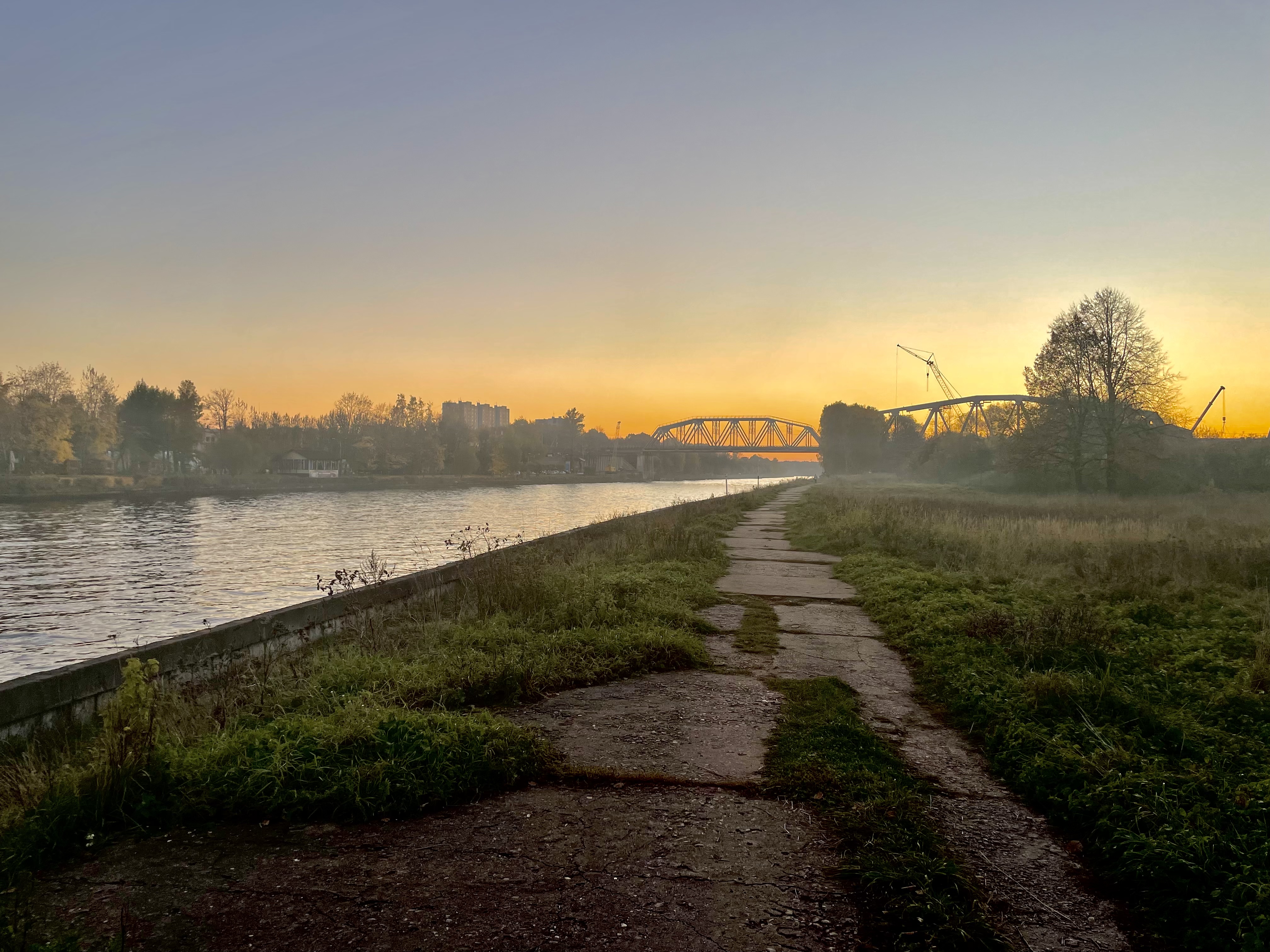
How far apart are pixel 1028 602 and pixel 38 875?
10.3 m

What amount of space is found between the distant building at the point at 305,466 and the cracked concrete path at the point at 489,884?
11083 cm

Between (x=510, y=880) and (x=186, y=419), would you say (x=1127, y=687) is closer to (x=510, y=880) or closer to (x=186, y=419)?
(x=510, y=880)

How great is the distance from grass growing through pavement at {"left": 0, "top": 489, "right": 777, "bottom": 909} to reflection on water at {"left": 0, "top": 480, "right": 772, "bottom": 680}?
160 inches

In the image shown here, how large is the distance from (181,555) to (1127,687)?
29.8 meters

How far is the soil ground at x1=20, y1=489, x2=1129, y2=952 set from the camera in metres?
3.18

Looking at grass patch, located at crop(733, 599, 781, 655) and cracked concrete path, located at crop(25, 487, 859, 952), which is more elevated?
cracked concrete path, located at crop(25, 487, 859, 952)

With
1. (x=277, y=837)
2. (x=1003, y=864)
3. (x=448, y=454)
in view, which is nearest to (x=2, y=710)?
(x=277, y=837)

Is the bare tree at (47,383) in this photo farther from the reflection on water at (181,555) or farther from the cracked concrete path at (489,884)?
the cracked concrete path at (489,884)

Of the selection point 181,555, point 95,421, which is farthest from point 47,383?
point 181,555

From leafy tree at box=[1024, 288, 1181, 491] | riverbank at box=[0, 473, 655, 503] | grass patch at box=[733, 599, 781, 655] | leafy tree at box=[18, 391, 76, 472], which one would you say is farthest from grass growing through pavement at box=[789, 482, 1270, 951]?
leafy tree at box=[18, 391, 76, 472]

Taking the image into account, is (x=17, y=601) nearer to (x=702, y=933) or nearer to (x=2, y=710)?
(x=2, y=710)

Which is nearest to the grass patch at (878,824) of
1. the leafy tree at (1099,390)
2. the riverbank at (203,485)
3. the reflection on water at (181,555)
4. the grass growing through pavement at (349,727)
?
the grass growing through pavement at (349,727)

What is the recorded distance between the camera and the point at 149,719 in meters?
4.55

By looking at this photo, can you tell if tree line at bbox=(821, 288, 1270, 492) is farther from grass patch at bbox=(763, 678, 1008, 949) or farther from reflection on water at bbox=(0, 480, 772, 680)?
grass patch at bbox=(763, 678, 1008, 949)
